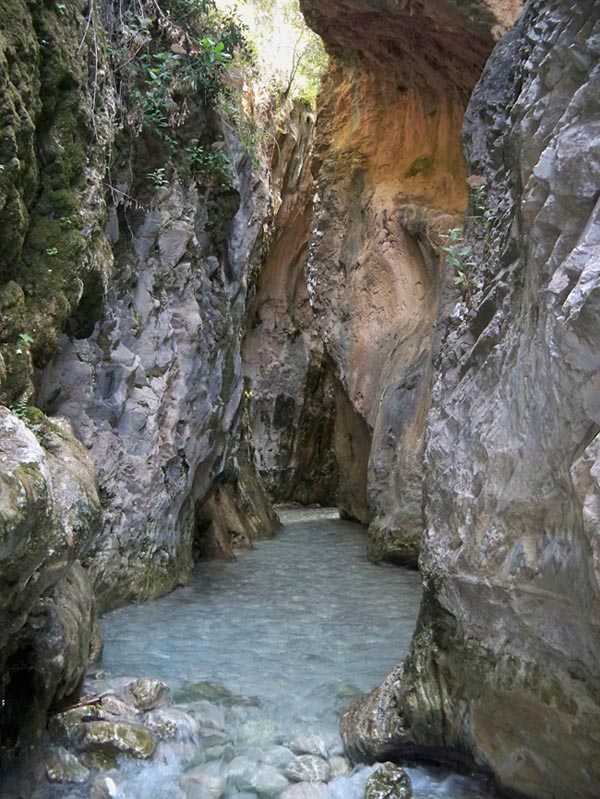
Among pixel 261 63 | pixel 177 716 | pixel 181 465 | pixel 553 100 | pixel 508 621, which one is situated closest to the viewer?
pixel 553 100

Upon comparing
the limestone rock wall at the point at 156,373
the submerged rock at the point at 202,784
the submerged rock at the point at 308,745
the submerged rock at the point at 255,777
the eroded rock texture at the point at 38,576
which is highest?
the limestone rock wall at the point at 156,373

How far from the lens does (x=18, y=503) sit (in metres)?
3.12

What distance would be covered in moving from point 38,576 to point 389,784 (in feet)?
6.99

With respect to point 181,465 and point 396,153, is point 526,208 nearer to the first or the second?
point 181,465

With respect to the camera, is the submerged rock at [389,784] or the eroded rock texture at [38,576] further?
the submerged rock at [389,784]

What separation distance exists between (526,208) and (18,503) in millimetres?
2585

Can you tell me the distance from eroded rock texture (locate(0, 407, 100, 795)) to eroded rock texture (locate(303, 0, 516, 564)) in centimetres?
629

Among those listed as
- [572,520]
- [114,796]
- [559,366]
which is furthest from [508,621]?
[114,796]

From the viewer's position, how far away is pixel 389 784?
3830 mm

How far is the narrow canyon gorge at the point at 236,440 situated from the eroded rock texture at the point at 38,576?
0.06 ft

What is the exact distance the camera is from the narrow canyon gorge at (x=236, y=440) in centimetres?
323

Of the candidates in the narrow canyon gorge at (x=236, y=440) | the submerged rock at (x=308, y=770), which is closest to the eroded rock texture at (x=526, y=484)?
the narrow canyon gorge at (x=236, y=440)

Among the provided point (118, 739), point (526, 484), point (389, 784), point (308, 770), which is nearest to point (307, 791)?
point (308, 770)

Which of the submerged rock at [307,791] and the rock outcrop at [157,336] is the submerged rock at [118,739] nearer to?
the submerged rock at [307,791]
